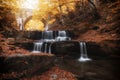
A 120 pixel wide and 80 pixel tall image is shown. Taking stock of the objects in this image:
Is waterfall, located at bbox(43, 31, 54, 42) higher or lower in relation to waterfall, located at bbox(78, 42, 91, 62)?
higher

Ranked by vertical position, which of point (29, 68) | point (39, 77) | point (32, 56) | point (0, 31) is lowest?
point (39, 77)

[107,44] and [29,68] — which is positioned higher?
[107,44]

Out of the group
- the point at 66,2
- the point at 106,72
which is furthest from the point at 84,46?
the point at 66,2

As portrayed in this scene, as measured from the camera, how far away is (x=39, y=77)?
11.7 feet

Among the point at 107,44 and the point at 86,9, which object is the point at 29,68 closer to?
the point at 107,44

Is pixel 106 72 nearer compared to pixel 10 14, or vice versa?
pixel 106 72

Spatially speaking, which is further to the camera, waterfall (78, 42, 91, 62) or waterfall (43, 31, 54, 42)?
waterfall (43, 31, 54, 42)

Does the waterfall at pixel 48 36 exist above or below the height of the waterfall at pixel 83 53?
above

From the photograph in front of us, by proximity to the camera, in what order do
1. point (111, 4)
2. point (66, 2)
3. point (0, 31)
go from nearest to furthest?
point (0, 31), point (111, 4), point (66, 2)

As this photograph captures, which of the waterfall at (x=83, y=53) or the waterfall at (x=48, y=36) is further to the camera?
the waterfall at (x=48, y=36)

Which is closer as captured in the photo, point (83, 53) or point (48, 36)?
point (83, 53)

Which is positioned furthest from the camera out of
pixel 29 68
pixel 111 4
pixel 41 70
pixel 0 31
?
pixel 111 4

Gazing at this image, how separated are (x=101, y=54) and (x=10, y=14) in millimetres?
3508

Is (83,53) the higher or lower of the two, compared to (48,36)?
lower
